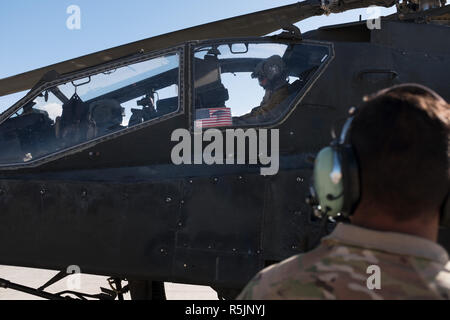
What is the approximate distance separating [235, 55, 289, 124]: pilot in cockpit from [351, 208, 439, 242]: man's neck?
280cm

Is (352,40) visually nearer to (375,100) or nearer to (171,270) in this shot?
(171,270)

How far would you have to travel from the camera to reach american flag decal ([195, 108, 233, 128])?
4145 millimetres

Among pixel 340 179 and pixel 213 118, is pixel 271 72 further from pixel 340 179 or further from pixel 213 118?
pixel 340 179

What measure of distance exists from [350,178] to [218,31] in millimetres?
4415

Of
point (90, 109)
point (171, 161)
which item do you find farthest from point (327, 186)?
point (90, 109)

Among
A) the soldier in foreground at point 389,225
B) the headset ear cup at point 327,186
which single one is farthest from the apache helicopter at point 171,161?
the soldier in foreground at point 389,225

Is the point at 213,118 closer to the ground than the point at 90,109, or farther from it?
closer to the ground

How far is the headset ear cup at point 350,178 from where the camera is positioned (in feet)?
4.65

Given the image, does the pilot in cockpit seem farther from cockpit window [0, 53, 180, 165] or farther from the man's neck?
the man's neck

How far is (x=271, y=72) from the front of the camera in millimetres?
4438

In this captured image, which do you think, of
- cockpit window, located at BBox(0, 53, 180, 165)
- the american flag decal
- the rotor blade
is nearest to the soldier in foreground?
the american flag decal
